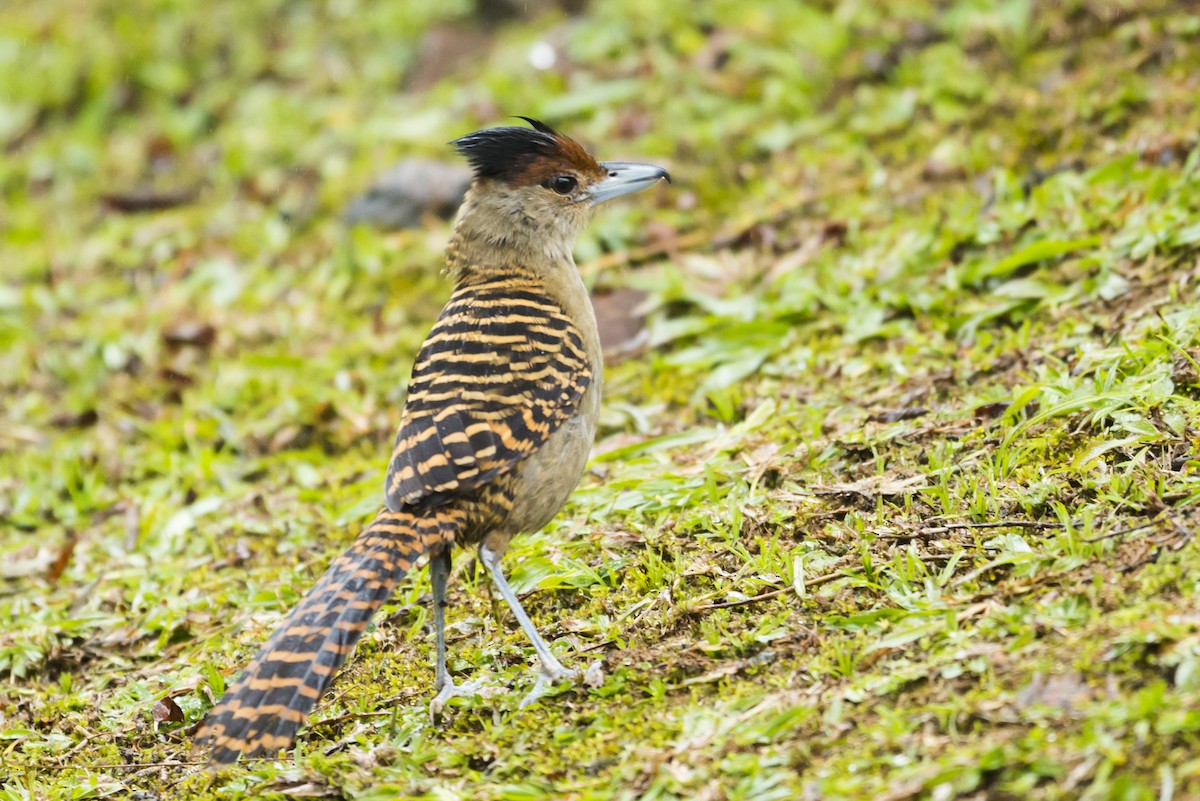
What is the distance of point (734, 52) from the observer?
9.42 metres

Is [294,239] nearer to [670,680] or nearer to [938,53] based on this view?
[938,53]

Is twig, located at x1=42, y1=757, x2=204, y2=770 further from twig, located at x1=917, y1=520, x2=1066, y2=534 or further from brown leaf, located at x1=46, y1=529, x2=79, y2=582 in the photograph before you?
twig, located at x1=917, y1=520, x2=1066, y2=534

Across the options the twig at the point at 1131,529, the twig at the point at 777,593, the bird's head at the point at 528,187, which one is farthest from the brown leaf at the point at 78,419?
the twig at the point at 1131,529

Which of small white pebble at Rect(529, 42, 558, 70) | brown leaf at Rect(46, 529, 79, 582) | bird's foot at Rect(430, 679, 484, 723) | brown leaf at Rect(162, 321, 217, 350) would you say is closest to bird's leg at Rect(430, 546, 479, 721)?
bird's foot at Rect(430, 679, 484, 723)

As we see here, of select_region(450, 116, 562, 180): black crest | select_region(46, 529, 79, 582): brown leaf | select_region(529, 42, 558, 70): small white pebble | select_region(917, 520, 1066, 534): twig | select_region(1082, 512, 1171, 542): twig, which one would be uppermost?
select_region(529, 42, 558, 70): small white pebble

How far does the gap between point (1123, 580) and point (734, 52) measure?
634cm

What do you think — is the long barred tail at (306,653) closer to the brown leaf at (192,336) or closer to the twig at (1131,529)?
the twig at (1131,529)

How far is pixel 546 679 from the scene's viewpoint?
4473 mm

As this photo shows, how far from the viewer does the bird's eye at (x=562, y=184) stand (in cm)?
593

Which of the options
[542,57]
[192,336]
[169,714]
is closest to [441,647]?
[169,714]

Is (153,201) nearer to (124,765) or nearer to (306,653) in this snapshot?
(124,765)

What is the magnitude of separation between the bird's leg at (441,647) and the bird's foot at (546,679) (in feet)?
0.88

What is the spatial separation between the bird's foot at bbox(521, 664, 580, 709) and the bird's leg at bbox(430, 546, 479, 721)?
27 cm

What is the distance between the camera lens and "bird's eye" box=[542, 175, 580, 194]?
593cm
